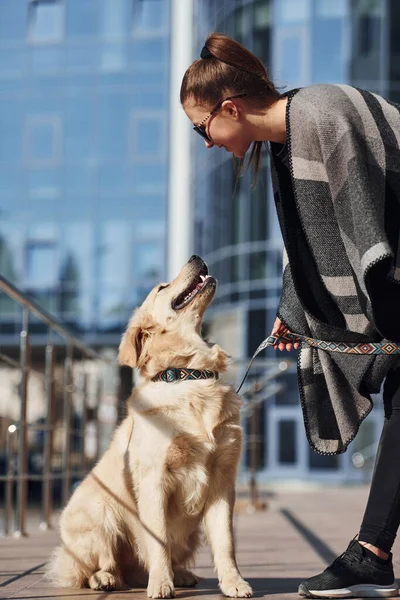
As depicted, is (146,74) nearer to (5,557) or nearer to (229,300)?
(229,300)

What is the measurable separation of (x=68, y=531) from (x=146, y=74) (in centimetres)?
1992

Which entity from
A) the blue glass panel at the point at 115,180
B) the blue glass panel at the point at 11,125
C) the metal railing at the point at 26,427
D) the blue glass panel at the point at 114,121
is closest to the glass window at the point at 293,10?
the blue glass panel at the point at 114,121

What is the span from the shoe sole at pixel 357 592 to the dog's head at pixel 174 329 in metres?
0.96

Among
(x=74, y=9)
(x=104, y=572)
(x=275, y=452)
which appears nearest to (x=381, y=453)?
(x=104, y=572)

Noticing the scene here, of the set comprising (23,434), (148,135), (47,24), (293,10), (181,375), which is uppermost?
(47,24)

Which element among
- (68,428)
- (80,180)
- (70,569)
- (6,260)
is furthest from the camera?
(6,260)

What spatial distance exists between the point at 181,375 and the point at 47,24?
2127 cm

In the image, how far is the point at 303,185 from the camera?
2969mm

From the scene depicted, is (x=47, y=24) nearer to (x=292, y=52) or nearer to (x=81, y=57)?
(x=81, y=57)

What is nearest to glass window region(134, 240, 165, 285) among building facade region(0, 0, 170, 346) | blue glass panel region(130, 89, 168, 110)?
building facade region(0, 0, 170, 346)

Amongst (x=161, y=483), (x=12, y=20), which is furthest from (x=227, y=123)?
(x=12, y=20)

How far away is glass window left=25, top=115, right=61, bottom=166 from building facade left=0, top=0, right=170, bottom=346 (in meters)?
0.02

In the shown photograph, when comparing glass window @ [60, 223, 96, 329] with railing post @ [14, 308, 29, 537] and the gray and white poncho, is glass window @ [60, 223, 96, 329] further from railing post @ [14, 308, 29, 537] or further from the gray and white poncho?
the gray and white poncho

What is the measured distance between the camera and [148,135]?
22.7 metres
